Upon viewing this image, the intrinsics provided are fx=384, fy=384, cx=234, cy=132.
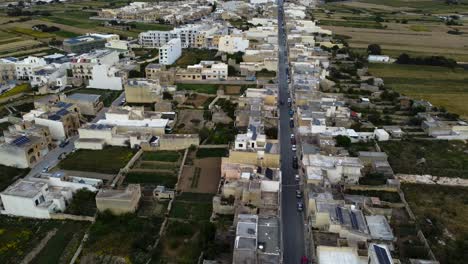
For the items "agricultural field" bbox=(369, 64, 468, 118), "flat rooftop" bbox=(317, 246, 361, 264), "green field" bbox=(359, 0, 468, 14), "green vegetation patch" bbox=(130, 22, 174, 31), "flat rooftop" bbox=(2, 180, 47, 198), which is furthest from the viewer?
"green field" bbox=(359, 0, 468, 14)

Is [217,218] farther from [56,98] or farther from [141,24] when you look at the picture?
[141,24]

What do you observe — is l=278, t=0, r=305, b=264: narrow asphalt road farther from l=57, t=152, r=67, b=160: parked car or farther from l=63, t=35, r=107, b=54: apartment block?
l=63, t=35, r=107, b=54: apartment block

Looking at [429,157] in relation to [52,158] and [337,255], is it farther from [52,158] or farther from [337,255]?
[52,158]

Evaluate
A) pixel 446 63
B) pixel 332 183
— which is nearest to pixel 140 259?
pixel 332 183

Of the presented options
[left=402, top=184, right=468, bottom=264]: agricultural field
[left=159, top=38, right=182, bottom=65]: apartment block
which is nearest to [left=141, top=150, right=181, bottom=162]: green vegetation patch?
[left=402, top=184, right=468, bottom=264]: agricultural field

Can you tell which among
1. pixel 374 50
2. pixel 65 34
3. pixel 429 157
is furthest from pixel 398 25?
pixel 65 34

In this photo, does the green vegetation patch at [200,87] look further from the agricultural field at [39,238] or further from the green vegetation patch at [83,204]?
the agricultural field at [39,238]

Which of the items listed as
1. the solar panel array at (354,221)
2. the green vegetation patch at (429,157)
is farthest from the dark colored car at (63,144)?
the green vegetation patch at (429,157)
